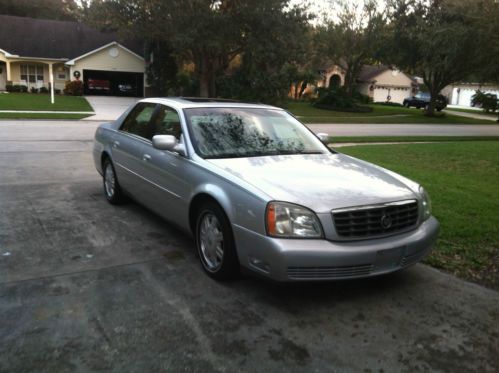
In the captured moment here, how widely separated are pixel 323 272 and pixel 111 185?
12.7 ft

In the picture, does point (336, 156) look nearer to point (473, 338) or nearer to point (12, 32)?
point (473, 338)

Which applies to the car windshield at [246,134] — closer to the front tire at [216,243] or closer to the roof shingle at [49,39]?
the front tire at [216,243]

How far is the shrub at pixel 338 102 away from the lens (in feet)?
129

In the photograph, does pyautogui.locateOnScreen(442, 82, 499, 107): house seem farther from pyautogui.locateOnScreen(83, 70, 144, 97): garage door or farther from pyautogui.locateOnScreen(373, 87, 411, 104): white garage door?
pyautogui.locateOnScreen(83, 70, 144, 97): garage door

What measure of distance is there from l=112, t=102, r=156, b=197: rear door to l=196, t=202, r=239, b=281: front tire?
1.48m

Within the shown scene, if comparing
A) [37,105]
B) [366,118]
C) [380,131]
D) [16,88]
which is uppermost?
[16,88]

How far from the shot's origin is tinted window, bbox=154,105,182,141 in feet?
16.5

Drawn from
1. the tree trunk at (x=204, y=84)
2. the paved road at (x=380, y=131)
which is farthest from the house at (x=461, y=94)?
the tree trunk at (x=204, y=84)

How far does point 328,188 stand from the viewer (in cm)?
387

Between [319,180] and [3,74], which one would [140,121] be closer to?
[319,180]

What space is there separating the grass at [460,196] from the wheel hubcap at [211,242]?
219 centimetres

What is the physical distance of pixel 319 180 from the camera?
13.2 ft

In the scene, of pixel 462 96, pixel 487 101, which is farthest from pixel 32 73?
pixel 462 96

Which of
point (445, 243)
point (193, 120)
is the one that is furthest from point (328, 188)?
point (445, 243)
